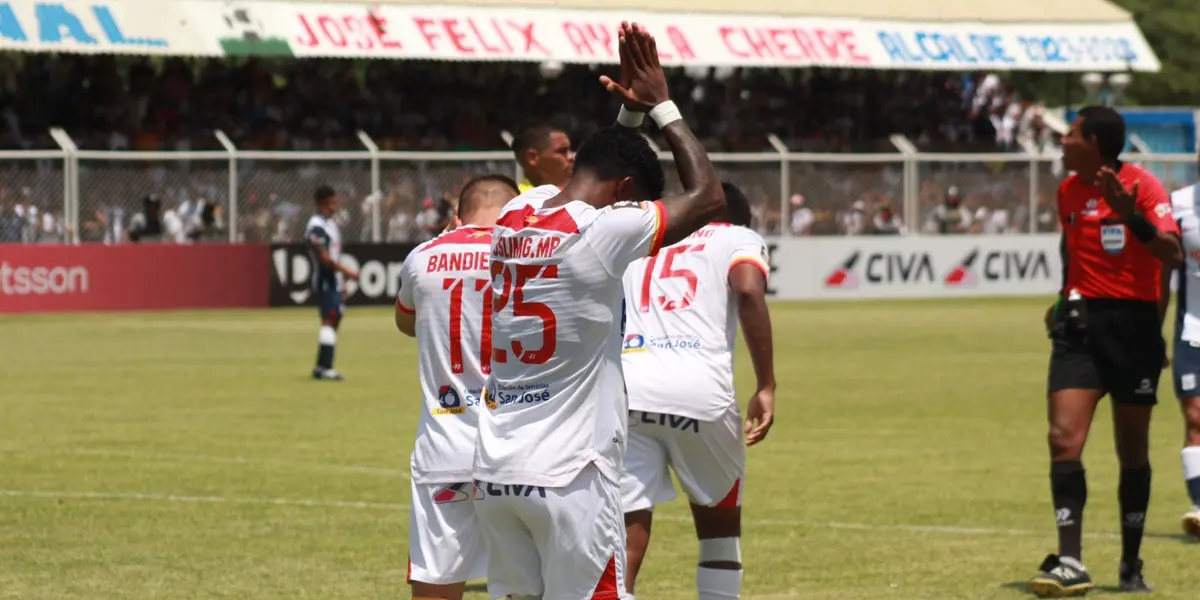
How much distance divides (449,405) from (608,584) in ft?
4.33

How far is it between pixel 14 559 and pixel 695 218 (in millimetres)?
5828

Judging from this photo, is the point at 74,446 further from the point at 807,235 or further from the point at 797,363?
the point at 807,235

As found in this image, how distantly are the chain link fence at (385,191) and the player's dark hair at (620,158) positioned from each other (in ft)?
81.5

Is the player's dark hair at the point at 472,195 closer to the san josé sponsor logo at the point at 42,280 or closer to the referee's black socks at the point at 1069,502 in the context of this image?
the referee's black socks at the point at 1069,502

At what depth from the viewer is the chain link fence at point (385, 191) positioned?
32594 millimetres

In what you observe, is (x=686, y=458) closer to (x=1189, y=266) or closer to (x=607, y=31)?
(x=1189, y=266)

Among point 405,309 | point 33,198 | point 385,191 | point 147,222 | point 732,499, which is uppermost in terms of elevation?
point 385,191

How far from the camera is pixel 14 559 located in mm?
10555

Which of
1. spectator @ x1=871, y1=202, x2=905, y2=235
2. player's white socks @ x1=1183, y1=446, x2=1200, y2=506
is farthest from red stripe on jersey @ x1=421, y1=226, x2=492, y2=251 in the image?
spectator @ x1=871, y1=202, x2=905, y2=235

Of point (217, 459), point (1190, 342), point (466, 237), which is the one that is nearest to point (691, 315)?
point (466, 237)

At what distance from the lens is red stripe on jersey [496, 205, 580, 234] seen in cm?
595

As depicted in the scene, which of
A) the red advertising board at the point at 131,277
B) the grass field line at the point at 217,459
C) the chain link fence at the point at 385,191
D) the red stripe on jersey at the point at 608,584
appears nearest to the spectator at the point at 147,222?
the chain link fence at the point at 385,191

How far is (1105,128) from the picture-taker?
31.1ft

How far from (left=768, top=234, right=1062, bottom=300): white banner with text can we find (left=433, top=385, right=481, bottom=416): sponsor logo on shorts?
31047 millimetres
